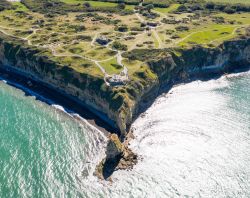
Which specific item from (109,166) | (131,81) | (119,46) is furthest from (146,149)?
(119,46)

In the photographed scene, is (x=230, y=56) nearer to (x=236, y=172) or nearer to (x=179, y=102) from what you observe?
(x=179, y=102)

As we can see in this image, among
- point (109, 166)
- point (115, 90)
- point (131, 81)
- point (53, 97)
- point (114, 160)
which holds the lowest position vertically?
point (53, 97)

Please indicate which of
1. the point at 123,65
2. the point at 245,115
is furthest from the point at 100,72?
the point at 245,115

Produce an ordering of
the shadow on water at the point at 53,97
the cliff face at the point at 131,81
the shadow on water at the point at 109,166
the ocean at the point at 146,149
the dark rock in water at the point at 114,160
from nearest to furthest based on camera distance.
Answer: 1. the ocean at the point at 146,149
2. the shadow on water at the point at 109,166
3. the dark rock in water at the point at 114,160
4. the shadow on water at the point at 53,97
5. the cliff face at the point at 131,81

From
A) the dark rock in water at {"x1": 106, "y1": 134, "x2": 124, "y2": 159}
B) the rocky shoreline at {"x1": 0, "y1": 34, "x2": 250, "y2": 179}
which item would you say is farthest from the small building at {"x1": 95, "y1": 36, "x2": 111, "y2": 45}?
the dark rock in water at {"x1": 106, "y1": 134, "x2": 124, "y2": 159}

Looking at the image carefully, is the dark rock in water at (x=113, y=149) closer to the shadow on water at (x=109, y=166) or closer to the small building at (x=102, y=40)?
the shadow on water at (x=109, y=166)

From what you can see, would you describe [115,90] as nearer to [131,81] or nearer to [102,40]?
[131,81]

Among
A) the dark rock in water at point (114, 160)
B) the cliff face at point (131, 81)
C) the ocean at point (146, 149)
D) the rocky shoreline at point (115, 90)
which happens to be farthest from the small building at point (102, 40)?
the dark rock in water at point (114, 160)
